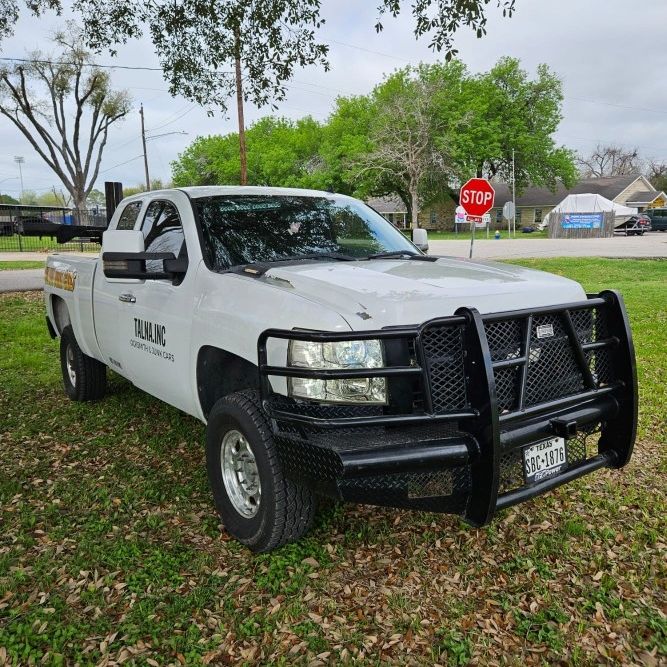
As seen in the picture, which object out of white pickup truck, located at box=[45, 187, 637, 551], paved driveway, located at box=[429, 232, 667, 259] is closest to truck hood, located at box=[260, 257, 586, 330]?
white pickup truck, located at box=[45, 187, 637, 551]

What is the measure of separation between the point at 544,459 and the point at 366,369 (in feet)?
3.56

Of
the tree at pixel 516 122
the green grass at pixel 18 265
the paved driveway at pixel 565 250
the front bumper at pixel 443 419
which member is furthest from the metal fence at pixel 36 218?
the tree at pixel 516 122

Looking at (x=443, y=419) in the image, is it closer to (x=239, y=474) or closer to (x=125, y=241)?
(x=239, y=474)

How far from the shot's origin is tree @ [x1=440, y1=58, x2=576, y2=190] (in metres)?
52.7

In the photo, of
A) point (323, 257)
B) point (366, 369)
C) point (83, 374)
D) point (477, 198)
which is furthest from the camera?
point (477, 198)

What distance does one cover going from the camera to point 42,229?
5.22 m

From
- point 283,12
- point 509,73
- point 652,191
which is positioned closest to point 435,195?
point 509,73

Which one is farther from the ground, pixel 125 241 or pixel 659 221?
pixel 659 221

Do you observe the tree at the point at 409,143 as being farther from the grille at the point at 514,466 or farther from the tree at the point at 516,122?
the grille at the point at 514,466

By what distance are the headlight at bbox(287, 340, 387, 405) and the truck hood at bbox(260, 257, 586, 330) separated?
0.38ft

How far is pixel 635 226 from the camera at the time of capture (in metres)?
47.4

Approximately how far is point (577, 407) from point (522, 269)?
3.38 feet

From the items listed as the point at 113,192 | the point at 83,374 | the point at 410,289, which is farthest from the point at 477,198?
the point at 410,289

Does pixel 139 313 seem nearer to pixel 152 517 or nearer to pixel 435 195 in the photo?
pixel 152 517
